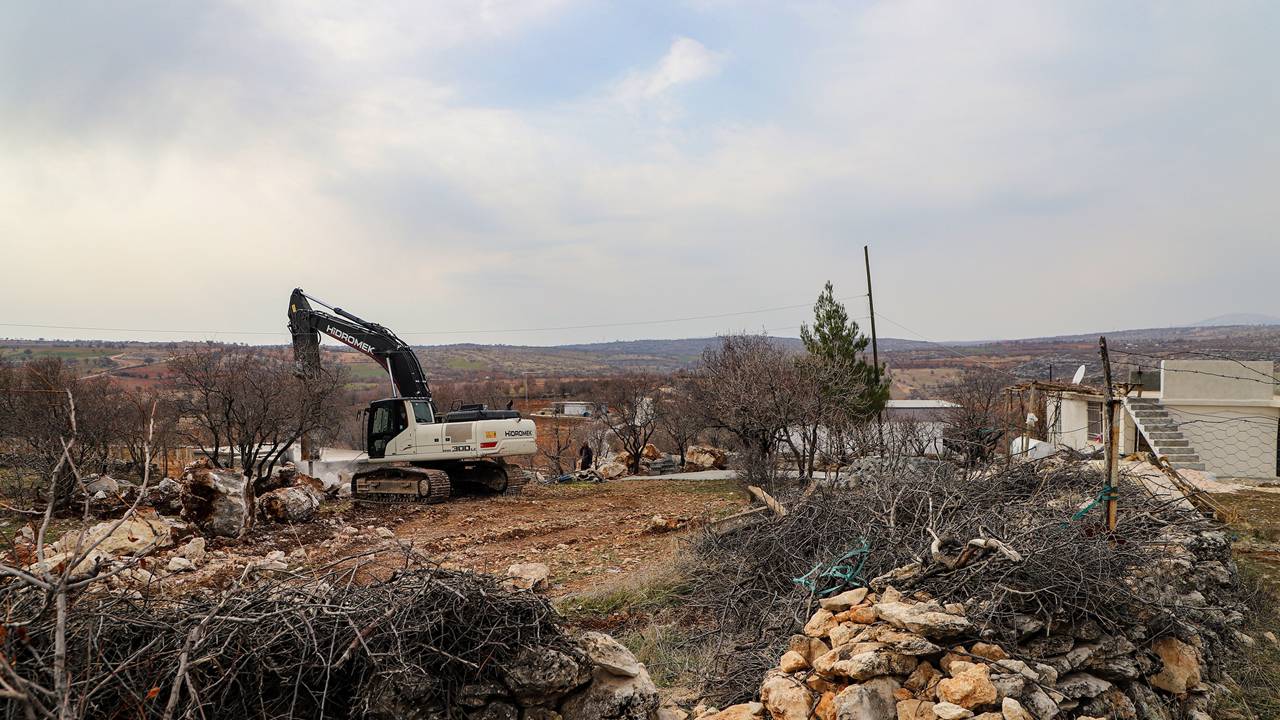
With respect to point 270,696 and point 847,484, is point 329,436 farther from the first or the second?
point 270,696

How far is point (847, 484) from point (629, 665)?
6672mm

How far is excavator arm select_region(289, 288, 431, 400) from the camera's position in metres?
17.5

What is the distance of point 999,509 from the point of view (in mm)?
7438

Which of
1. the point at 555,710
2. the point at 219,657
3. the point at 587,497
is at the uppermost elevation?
the point at 219,657

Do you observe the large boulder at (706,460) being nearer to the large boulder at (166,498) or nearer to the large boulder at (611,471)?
the large boulder at (611,471)

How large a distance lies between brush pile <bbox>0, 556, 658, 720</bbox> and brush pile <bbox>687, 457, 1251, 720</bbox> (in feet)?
4.32

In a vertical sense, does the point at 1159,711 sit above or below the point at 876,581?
below

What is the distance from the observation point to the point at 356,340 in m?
17.8

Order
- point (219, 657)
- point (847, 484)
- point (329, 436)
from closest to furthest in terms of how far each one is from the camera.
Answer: point (219, 657)
point (847, 484)
point (329, 436)

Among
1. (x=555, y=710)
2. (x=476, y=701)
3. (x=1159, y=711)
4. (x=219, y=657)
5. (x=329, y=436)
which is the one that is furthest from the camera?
(x=329, y=436)

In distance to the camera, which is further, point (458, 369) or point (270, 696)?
point (458, 369)

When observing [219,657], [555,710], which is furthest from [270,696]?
[555,710]

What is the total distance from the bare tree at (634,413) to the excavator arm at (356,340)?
10.5 m

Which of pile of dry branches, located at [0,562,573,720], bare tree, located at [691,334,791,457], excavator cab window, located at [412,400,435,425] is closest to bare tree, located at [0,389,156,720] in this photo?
pile of dry branches, located at [0,562,573,720]
